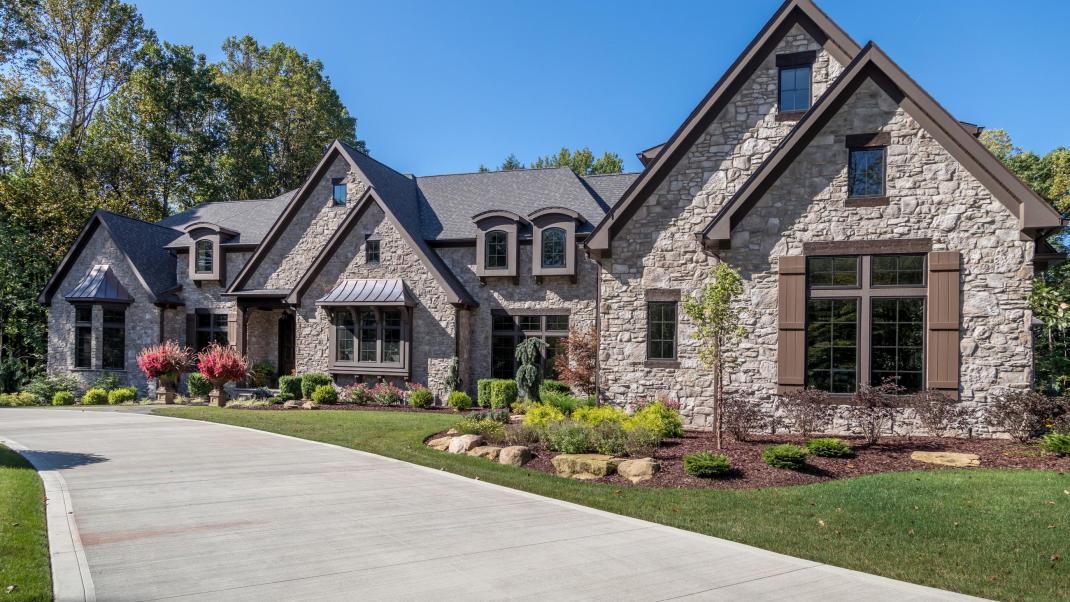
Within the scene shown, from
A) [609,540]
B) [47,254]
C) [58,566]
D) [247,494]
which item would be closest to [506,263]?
[247,494]

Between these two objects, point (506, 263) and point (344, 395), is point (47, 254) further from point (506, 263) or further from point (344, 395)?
point (506, 263)

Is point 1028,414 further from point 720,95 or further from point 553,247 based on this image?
point 553,247

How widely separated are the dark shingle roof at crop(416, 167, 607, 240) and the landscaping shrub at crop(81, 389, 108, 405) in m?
12.9

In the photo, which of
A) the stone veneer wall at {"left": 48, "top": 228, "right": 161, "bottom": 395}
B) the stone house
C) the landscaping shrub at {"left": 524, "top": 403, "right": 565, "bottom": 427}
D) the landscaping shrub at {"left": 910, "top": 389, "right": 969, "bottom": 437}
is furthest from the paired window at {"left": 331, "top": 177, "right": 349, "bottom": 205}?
the landscaping shrub at {"left": 910, "top": 389, "right": 969, "bottom": 437}

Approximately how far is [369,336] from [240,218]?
34.9ft

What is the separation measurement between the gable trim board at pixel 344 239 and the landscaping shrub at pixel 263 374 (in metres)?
3.70

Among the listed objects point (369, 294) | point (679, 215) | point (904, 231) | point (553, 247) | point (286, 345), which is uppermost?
point (679, 215)

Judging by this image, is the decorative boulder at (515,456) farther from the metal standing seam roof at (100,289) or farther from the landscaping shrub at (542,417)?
the metal standing seam roof at (100,289)

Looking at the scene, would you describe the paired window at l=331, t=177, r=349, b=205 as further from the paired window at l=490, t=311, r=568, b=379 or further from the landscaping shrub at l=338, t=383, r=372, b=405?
the paired window at l=490, t=311, r=568, b=379

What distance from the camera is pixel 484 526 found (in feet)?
23.4

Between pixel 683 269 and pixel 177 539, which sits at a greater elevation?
pixel 683 269

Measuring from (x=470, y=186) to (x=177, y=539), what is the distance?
2040cm

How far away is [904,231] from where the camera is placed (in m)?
13.3

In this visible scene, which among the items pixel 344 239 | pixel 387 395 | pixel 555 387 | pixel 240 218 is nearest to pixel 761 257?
pixel 555 387
